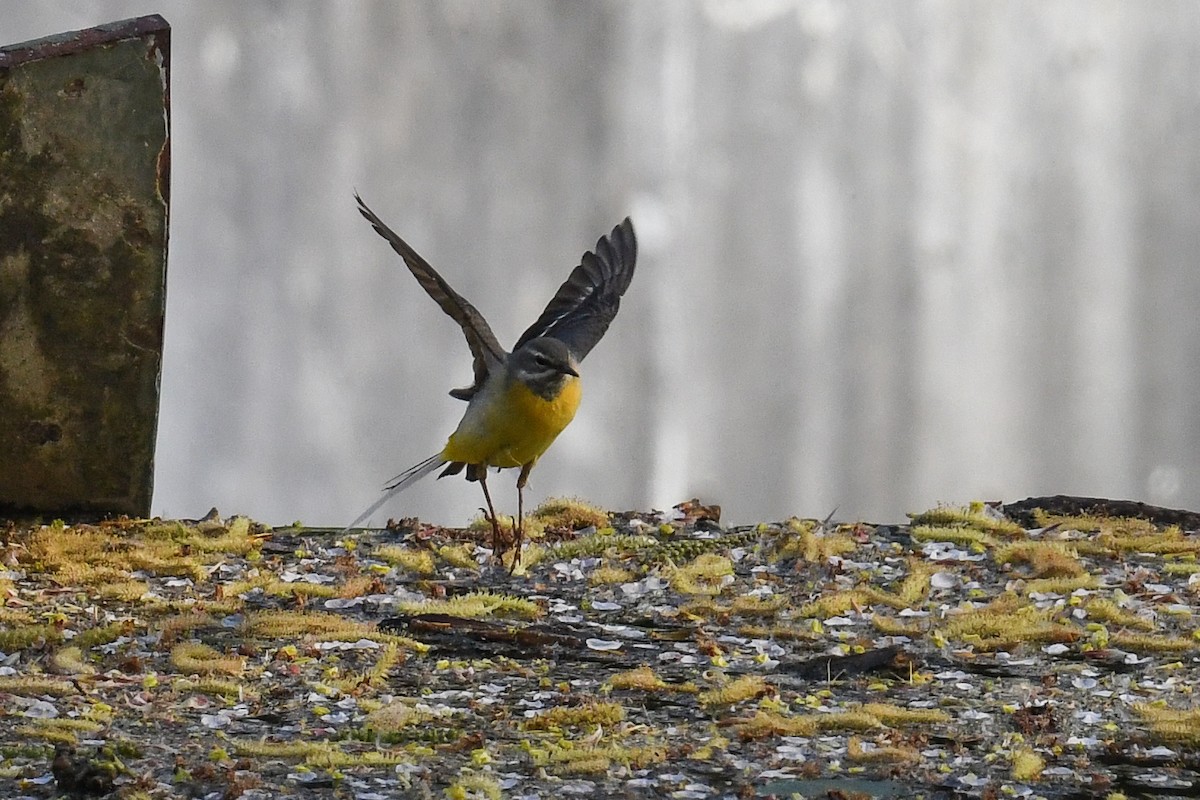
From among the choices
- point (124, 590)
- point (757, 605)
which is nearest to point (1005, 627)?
point (757, 605)

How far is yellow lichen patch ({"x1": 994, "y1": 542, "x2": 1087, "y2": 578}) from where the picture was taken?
535 cm

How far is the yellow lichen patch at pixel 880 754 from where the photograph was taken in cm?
340

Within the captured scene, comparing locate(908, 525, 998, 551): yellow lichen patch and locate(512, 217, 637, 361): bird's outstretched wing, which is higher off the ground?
locate(512, 217, 637, 361): bird's outstretched wing

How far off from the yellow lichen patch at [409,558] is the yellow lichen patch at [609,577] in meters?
0.58

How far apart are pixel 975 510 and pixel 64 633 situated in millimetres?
3493

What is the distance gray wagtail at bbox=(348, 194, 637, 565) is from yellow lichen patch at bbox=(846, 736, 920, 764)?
1.99 metres

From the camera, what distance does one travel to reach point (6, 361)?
18.3 ft

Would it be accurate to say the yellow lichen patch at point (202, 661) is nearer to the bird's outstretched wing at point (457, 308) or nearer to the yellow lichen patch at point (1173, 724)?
the bird's outstretched wing at point (457, 308)

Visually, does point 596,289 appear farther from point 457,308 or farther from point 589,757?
point 589,757

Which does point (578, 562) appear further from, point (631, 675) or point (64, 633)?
point (64, 633)

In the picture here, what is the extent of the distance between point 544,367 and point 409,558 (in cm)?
94

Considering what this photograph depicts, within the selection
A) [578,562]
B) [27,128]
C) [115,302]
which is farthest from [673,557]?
[27,128]

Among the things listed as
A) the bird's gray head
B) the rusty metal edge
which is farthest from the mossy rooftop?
the rusty metal edge

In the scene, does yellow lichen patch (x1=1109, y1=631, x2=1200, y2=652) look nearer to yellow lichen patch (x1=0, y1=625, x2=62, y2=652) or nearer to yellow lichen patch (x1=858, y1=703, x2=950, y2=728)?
yellow lichen patch (x1=858, y1=703, x2=950, y2=728)
